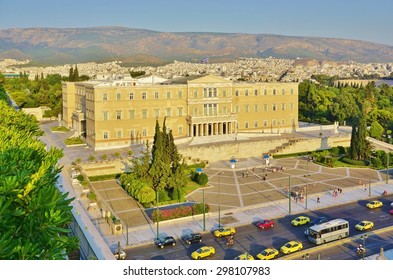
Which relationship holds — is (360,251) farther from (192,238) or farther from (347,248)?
(192,238)

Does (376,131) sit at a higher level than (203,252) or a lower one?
higher

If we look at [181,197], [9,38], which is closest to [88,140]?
[181,197]

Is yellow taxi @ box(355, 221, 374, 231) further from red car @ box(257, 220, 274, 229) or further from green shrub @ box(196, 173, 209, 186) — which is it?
green shrub @ box(196, 173, 209, 186)

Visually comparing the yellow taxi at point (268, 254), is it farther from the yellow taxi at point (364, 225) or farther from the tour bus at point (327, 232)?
the yellow taxi at point (364, 225)

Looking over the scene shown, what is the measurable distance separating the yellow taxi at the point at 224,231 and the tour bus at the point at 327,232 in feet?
12.3

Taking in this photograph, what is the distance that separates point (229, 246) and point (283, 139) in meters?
22.8

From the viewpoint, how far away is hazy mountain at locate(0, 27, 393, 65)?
5743 inches

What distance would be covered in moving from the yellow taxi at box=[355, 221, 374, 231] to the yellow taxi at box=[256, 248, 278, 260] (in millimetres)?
5977

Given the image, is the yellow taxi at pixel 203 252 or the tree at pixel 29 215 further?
the yellow taxi at pixel 203 252

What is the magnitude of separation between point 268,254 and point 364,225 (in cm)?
678

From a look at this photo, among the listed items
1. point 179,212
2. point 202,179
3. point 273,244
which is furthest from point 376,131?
point 273,244

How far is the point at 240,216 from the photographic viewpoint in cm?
2509

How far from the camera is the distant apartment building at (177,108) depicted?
130ft

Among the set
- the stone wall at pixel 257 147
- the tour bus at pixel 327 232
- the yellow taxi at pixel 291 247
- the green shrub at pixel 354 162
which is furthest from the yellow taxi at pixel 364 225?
the stone wall at pixel 257 147
